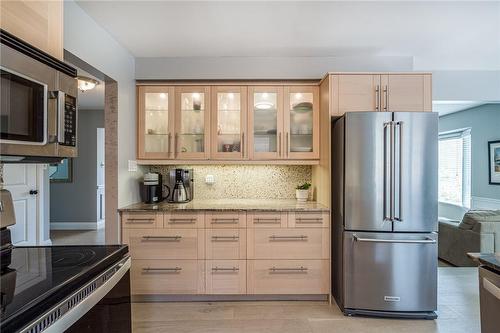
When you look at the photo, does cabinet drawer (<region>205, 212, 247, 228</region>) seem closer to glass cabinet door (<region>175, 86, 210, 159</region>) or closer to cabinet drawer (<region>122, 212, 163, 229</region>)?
cabinet drawer (<region>122, 212, 163, 229</region>)

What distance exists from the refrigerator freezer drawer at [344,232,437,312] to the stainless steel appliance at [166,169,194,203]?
5.99 ft

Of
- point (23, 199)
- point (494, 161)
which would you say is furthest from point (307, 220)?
point (494, 161)

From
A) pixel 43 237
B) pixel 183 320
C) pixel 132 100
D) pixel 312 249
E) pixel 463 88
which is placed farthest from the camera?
pixel 43 237

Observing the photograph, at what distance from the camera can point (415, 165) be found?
2574 mm

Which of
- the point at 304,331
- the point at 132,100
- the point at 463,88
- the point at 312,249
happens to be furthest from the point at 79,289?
the point at 463,88

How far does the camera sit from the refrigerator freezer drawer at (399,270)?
2582mm

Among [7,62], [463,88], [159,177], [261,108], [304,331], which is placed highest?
[463,88]

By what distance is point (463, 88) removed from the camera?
371cm

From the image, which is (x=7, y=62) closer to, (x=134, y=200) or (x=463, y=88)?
(x=134, y=200)

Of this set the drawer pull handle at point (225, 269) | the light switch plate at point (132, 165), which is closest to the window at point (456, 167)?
the drawer pull handle at point (225, 269)

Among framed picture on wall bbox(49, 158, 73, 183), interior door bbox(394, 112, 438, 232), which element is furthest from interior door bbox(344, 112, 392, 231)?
framed picture on wall bbox(49, 158, 73, 183)

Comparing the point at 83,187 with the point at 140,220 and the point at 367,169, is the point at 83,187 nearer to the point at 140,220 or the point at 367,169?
the point at 140,220

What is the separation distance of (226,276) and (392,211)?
164cm

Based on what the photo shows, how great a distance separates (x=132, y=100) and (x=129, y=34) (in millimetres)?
729
